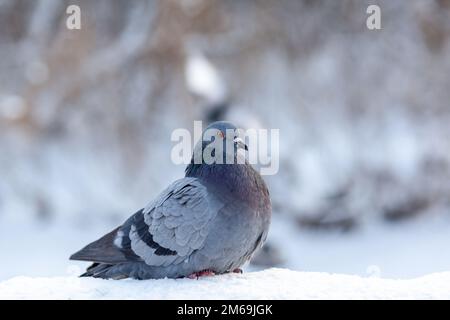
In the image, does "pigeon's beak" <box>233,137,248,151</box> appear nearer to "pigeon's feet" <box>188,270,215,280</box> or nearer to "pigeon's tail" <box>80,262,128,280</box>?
"pigeon's feet" <box>188,270,215,280</box>

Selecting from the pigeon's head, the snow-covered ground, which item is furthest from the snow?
the snow-covered ground

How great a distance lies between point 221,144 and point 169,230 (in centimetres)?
44

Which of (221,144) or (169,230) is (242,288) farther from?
(221,144)

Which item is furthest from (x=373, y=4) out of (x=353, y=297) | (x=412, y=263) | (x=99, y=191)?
(x=353, y=297)

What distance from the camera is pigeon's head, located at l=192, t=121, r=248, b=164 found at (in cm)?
301

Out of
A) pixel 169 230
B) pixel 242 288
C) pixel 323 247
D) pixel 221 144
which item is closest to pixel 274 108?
pixel 323 247

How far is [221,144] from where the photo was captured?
303cm

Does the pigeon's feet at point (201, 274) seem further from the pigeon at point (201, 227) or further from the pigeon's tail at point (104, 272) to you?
the pigeon's tail at point (104, 272)

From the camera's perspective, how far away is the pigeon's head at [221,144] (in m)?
3.01

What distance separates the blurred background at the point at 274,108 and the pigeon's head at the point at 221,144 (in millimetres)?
4317

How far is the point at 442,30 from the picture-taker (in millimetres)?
7656

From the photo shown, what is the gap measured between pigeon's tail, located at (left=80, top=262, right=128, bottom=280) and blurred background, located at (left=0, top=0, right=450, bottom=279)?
14.2 ft

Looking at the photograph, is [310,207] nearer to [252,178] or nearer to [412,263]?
[412,263]

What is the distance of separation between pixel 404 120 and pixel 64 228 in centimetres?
424
